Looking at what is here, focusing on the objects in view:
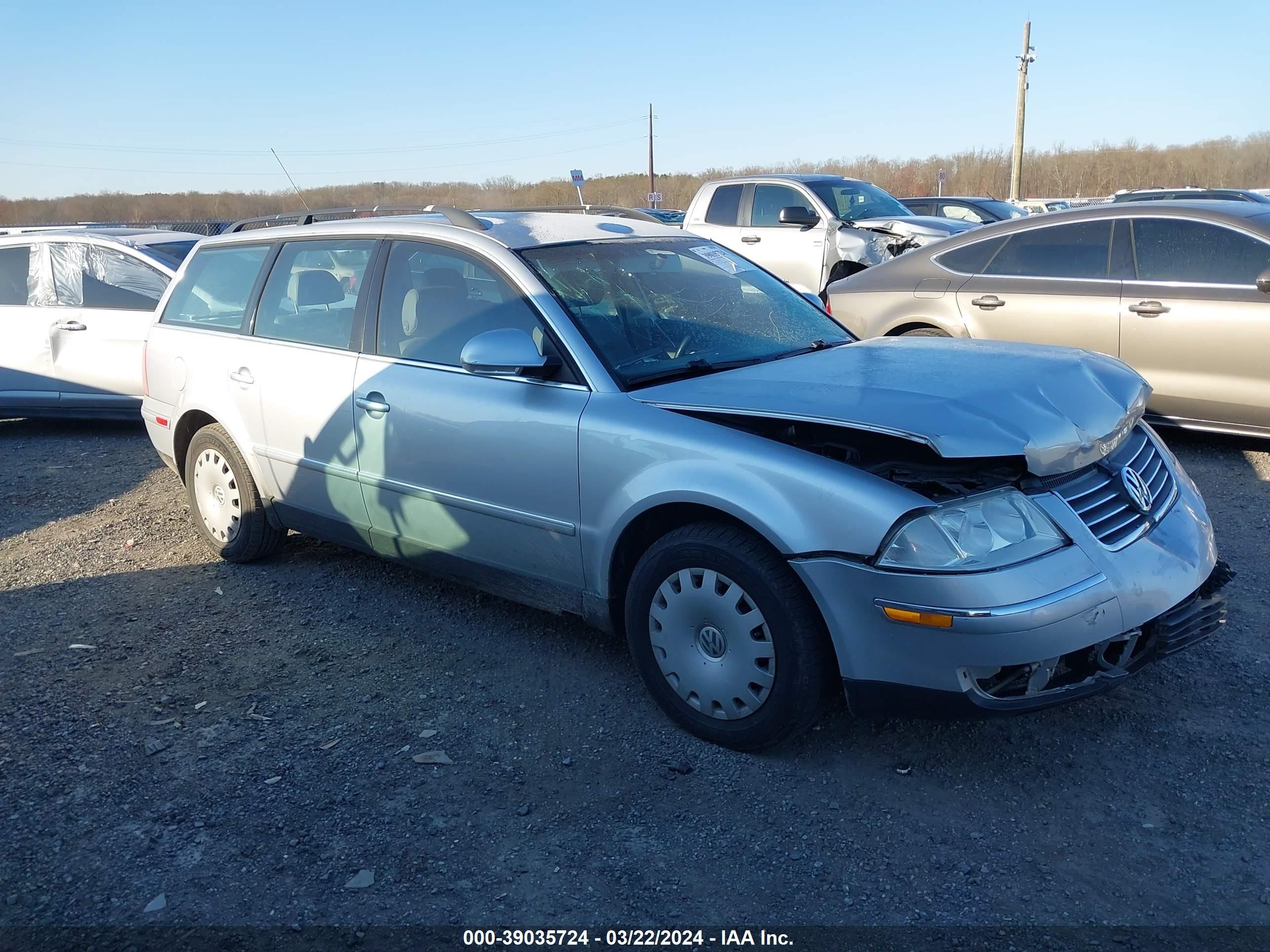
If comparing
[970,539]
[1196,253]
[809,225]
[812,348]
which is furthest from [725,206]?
[970,539]

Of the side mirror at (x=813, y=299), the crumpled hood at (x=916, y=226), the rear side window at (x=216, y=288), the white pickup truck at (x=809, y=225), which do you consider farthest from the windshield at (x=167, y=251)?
the crumpled hood at (x=916, y=226)

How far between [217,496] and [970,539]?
13.1 ft

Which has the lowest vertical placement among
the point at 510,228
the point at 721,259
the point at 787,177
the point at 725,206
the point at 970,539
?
the point at 970,539

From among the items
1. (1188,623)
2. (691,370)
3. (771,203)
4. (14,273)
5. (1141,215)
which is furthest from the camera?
(771,203)

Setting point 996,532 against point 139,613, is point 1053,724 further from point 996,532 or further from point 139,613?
point 139,613

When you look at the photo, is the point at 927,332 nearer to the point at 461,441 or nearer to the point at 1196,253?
the point at 1196,253

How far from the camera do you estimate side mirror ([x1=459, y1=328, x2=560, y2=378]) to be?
3.53 m

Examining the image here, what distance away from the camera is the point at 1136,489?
10.6 ft

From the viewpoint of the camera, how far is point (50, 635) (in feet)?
14.7

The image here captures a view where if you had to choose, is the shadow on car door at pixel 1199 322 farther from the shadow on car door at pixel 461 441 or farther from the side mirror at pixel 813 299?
the shadow on car door at pixel 461 441

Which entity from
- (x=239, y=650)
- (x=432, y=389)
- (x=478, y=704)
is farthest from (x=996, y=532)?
(x=239, y=650)

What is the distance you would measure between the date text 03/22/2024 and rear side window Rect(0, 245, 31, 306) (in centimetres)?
839

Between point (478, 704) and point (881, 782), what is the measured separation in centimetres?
147

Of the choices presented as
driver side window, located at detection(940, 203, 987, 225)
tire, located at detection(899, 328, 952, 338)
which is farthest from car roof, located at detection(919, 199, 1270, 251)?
driver side window, located at detection(940, 203, 987, 225)
